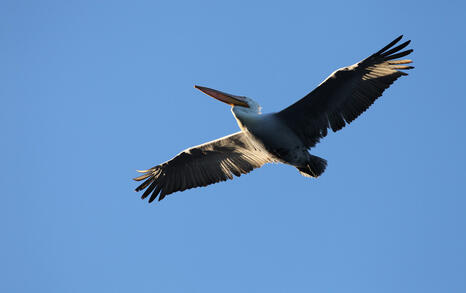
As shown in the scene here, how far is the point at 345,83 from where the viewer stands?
9.13 metres

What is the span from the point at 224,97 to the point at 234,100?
21 cm

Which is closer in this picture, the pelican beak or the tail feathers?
the tail feathers

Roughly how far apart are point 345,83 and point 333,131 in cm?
89

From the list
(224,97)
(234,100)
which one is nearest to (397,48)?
(234,100)

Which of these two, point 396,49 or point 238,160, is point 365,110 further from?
point 238,160

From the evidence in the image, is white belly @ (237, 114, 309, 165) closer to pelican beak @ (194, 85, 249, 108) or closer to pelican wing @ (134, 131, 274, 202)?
pelican beak @ (194, 85, 249, 108)

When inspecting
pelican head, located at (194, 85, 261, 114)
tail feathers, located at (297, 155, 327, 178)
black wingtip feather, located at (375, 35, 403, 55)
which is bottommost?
tail feathers, located at (297, 155, 327, 178)

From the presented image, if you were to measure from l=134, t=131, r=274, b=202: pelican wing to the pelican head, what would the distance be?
82cm

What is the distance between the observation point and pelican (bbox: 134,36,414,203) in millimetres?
9031

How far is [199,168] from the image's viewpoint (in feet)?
35.4

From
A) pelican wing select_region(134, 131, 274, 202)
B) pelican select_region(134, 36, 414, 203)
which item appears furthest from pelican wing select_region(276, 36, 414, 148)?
pelican wing select_region(134, 131, 274, 202)

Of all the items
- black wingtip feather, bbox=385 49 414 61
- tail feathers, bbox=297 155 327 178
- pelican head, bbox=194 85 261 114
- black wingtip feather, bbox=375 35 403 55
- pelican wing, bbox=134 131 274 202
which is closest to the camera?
black wingtip feather, bbox=375 35 403 55

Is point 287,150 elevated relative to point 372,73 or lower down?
lower down

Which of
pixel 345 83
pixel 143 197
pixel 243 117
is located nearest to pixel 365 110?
pixel 345 83
